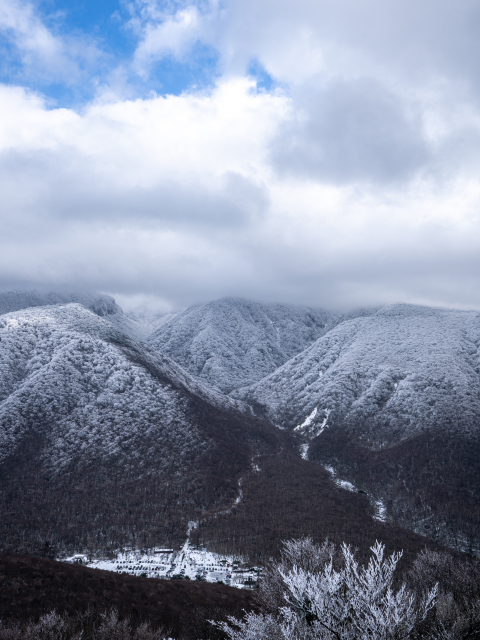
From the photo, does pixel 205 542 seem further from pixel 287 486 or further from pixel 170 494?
pixel 287 486

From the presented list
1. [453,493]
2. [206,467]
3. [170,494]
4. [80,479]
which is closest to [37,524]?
[80,479]

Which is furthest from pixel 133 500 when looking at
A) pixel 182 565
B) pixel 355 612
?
pixel 355 612

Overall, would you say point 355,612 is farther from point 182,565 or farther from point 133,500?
point 133,500

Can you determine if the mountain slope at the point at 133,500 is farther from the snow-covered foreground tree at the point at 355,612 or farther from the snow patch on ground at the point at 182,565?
the snow-covered foreground tree at the point at 355,612

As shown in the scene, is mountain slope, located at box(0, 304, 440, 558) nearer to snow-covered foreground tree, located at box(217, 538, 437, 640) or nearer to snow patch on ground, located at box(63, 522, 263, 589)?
snow patch on ground, located at box(63, 522, 263, 589)

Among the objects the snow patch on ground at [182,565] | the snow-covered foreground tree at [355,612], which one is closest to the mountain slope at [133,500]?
the snow patch on ground at [182,565]

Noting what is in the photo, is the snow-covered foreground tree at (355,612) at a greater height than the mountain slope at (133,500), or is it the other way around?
the snow-covered foreground tree at (355,612)

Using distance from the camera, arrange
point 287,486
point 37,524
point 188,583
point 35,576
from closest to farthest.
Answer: point 35,576, point 188,583, point 37,524, point 287,486

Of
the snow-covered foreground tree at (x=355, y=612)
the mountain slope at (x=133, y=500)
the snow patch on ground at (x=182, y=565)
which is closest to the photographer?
the snow-covered foreground tree at (x=355, y=612)

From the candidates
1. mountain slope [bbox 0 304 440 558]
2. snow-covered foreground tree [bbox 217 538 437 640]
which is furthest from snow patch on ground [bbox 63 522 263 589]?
snow-covered foreground tree [bbox 217 538 437 640]

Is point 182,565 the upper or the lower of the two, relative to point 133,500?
upper

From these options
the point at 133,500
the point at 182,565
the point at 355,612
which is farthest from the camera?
the point at 133,500
